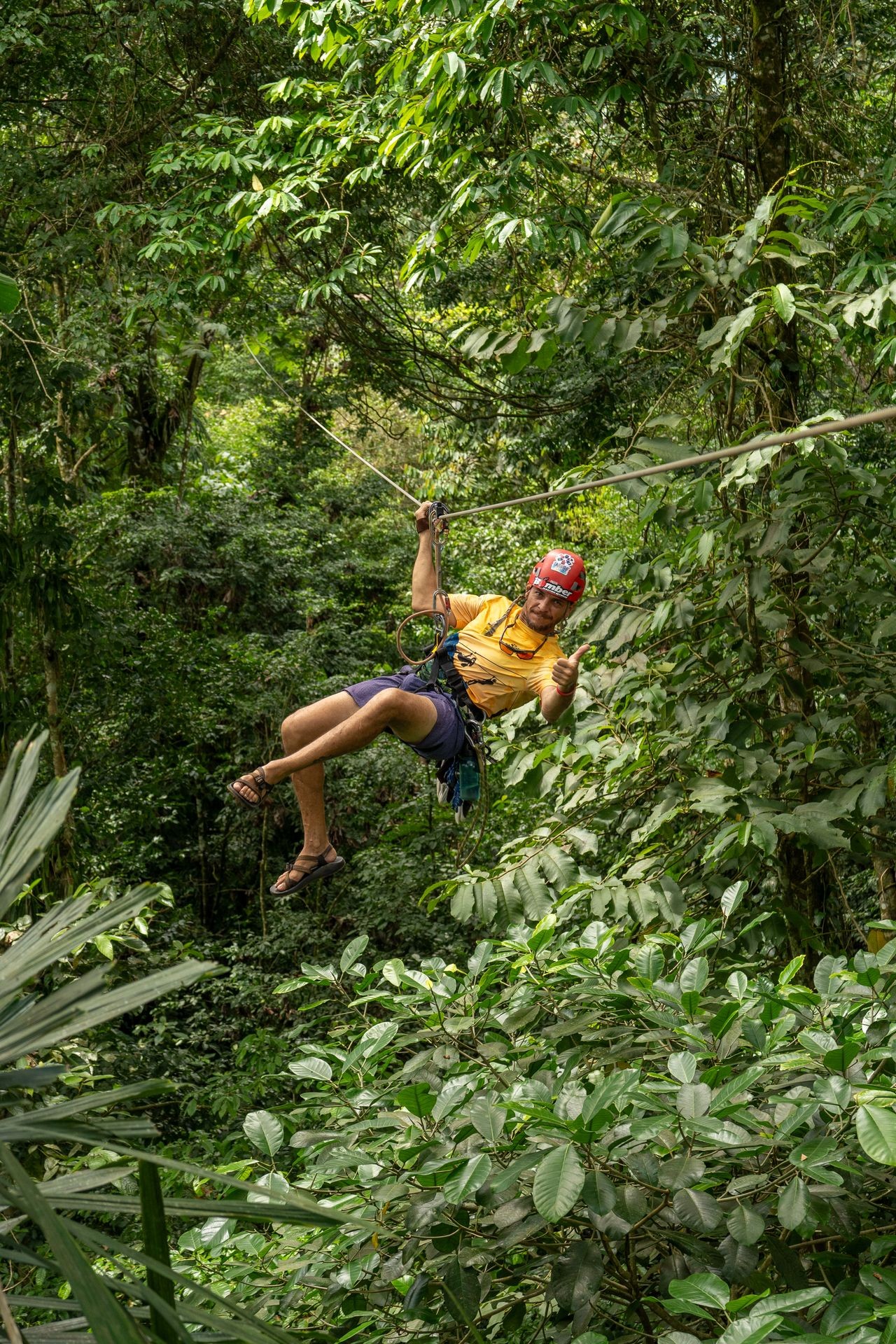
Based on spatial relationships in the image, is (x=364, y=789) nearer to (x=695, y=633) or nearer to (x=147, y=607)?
(x=147, y=607)

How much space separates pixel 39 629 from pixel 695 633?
3.48 meters

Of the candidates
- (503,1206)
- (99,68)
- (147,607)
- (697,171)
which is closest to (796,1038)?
(503,1206)

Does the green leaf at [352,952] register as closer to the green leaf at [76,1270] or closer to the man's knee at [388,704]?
the man's knee at [388,704]

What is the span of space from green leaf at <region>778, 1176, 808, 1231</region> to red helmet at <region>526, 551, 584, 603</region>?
6.80 feet

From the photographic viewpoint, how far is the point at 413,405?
24.7 feet

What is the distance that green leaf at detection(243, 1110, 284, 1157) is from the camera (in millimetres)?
1967

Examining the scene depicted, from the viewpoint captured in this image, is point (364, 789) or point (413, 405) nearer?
point (413, 405)

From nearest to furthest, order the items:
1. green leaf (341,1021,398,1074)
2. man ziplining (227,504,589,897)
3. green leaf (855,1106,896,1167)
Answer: green leaf (855,1106,896,1167) → green leaf (341,1021,398,1074) → man ziplining (227,504,589,897)

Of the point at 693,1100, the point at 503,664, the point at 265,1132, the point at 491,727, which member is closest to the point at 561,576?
the point at 503,664

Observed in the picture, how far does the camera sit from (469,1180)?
162 centimetres

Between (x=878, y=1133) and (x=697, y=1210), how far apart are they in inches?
11.5

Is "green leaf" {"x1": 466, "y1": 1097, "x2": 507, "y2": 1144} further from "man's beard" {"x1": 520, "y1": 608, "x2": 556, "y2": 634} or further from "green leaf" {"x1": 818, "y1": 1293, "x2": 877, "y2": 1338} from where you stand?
"man's beard" {"x1": 520, "y1": 608, "x2": 556, "y2": 634}

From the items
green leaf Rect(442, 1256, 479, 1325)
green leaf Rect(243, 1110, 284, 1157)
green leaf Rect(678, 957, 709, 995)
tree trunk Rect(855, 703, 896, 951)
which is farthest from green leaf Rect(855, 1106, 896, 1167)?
tree trunk Rect(855, 703, 896, 951)

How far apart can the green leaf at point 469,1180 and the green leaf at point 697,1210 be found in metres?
0.26
